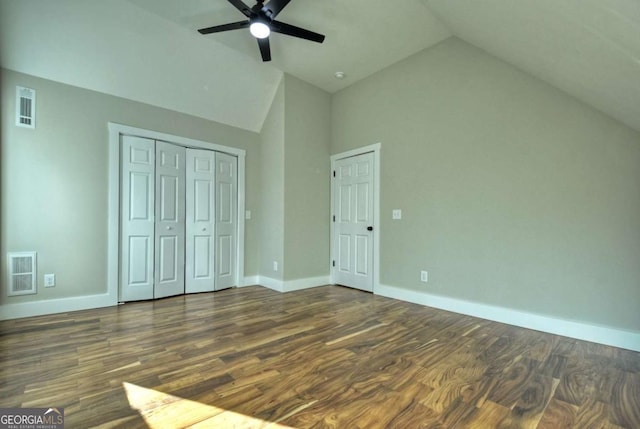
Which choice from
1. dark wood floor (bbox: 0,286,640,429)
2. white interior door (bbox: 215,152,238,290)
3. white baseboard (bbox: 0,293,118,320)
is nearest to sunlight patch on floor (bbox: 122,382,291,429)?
dark wood floor (bbox: 0,286,640,429)

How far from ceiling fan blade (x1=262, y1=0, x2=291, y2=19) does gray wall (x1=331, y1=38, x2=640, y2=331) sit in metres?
2.01

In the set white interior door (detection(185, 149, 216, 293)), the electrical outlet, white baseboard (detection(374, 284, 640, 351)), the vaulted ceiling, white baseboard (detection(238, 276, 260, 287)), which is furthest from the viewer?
white baseboard (detection(238, 276, 260, 287))

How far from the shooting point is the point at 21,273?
2895mm

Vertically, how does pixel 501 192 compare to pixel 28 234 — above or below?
above

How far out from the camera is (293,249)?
14.0 ft

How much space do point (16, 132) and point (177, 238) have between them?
192cm

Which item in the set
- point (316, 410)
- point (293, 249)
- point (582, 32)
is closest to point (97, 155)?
point (293, 249)

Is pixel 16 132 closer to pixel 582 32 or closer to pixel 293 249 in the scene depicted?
pixel 293 249

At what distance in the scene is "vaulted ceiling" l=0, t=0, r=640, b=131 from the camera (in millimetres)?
1878

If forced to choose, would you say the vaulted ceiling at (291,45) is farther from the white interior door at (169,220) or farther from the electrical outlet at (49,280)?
the electrical outlet at (49,280)

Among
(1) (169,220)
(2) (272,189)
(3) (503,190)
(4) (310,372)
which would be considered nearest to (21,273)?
(1) (169,220)

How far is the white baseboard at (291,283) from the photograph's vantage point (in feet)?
13.6

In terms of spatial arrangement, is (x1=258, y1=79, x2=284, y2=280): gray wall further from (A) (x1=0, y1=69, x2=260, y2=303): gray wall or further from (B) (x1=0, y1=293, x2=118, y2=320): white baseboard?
(B) (x1=0, y1=293, x2=118, y2=320): white baseboard

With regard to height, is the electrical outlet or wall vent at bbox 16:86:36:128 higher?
wall vent at bbox 16:86:36:128
